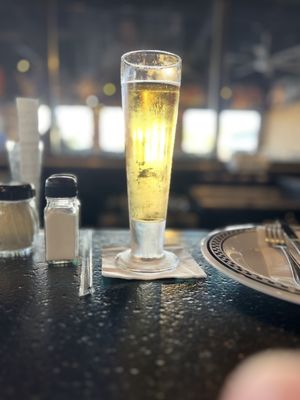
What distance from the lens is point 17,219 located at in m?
0.62

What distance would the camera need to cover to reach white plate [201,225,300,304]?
0.43 meters

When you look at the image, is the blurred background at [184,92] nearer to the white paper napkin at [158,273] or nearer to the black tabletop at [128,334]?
the white paper napkin at [158,273]

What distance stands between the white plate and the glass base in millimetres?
61

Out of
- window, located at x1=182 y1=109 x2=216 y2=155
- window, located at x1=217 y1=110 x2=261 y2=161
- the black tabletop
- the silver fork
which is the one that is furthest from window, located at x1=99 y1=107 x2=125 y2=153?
the black tabletop

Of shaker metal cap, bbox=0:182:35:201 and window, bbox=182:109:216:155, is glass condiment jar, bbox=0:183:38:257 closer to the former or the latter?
shaker metal cap, bbox=0:182:35:201

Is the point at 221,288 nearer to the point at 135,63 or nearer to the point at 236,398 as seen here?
the point at 236,398

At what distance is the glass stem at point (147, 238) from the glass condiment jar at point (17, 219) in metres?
0.20

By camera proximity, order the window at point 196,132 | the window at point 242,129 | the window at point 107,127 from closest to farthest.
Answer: the window at point 196,132
the window at point 107,127
the window at point 242,129

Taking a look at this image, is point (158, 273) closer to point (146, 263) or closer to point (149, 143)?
point (146, 263)

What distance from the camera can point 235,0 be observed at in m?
2.88

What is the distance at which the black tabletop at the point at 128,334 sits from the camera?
1.04ft

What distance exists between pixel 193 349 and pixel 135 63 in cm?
45

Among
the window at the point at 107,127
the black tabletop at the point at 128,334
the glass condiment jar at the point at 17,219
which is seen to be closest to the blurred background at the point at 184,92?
the window at the point at 107,127

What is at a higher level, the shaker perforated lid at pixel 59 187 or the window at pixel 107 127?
the window at pixel 107 127
